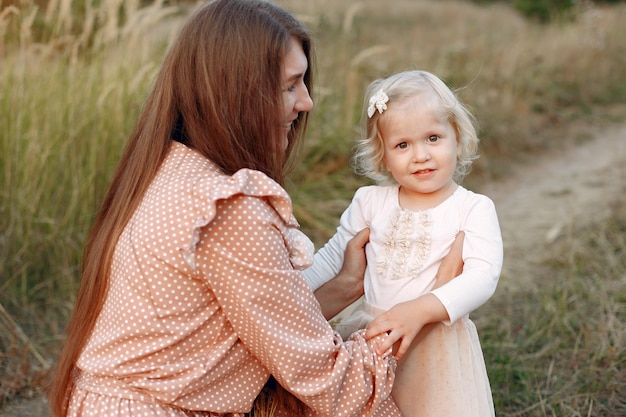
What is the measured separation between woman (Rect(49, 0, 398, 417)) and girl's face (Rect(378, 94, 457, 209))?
0.33m

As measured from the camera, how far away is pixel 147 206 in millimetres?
1911

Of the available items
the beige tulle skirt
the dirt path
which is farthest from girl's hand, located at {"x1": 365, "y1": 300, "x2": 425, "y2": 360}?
the dirt path

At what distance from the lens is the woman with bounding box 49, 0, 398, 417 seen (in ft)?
6.08

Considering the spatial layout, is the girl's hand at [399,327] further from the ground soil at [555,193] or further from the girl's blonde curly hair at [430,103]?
the ground soil at [555,193]

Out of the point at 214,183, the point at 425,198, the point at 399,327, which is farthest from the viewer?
the point at 425,198

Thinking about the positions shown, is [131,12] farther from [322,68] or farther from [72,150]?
[322,68]

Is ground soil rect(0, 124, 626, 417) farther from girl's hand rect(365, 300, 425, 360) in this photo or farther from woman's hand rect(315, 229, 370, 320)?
girl's hand rect(365, 300, 425, 360)

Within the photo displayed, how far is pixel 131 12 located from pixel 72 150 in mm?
913

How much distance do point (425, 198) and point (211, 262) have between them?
824 mm

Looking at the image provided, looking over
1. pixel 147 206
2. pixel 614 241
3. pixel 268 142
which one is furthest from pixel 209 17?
pixel 614 241

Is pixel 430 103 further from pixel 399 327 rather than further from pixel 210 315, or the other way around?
pixel 210 315

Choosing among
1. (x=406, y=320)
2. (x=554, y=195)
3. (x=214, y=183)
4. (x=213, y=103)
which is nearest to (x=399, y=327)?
(x=406, y=320)

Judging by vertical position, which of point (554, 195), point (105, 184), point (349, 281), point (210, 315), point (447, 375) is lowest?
point (554, 195)

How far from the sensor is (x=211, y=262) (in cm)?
185
